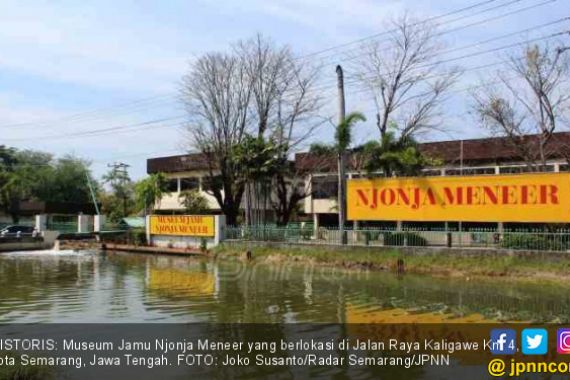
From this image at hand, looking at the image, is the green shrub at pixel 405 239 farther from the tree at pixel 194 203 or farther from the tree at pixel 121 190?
the tree at pixel 121 190

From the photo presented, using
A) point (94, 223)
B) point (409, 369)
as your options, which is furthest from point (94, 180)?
point (409, 369)

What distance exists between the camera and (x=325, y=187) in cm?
4456

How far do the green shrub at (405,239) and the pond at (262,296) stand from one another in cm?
264

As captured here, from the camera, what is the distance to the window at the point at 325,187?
43.4 m

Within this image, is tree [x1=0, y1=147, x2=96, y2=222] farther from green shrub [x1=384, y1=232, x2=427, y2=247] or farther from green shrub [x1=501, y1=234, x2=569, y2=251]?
green shrub [x1=501, y1=234, x2=569, y2=251]

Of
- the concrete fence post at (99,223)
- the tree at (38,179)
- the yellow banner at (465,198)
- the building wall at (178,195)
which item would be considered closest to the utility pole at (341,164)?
the yellow banner at (465,198)

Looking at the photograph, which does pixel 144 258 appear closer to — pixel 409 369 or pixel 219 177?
pixel 219 177

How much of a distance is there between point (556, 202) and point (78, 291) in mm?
18540

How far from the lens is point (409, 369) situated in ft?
33.8

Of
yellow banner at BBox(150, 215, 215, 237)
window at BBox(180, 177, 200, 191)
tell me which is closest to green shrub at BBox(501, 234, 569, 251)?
yellow banner at BBox(150, 215, 215, 237)

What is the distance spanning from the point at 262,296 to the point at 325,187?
25.5 meters

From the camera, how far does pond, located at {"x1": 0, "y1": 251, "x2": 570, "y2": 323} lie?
50.9 ft

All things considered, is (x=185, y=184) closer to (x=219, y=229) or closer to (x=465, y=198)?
(x=219, y=229)

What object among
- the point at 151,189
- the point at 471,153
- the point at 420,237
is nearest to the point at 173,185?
the point at 151,189
